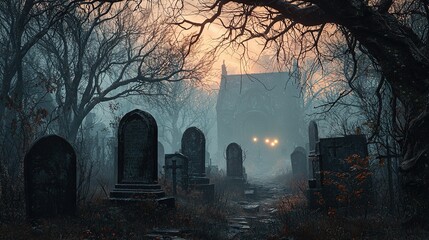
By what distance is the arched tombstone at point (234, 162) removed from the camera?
20.2 m

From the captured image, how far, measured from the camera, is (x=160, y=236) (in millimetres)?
6848

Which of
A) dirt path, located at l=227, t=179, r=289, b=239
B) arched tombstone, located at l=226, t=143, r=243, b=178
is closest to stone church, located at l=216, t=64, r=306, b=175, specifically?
arched tombstone, located at l=226, t=143, r=243, b=178

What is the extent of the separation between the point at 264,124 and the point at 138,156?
37.5 m

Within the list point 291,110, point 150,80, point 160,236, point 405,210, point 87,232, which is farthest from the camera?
point 291,110

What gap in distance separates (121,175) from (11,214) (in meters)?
3.14

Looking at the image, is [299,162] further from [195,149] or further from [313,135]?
[195,149]

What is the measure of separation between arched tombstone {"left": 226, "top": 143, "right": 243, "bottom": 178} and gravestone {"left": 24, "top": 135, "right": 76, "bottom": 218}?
42.6ft

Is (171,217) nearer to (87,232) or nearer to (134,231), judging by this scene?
(134,231)

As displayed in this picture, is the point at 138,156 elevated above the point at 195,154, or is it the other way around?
the point at 195,154

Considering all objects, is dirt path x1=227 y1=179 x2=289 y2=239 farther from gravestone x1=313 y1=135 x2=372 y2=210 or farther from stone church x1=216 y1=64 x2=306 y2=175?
stone church x1=216 y1=64 x2=306 y2=175

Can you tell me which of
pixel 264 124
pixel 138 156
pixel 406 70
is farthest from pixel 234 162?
pixel 264 124

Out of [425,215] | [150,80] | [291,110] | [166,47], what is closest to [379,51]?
[425,215]

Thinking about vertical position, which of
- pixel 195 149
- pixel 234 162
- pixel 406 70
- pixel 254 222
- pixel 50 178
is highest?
pixel 406 70

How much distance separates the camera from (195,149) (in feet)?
52.7
